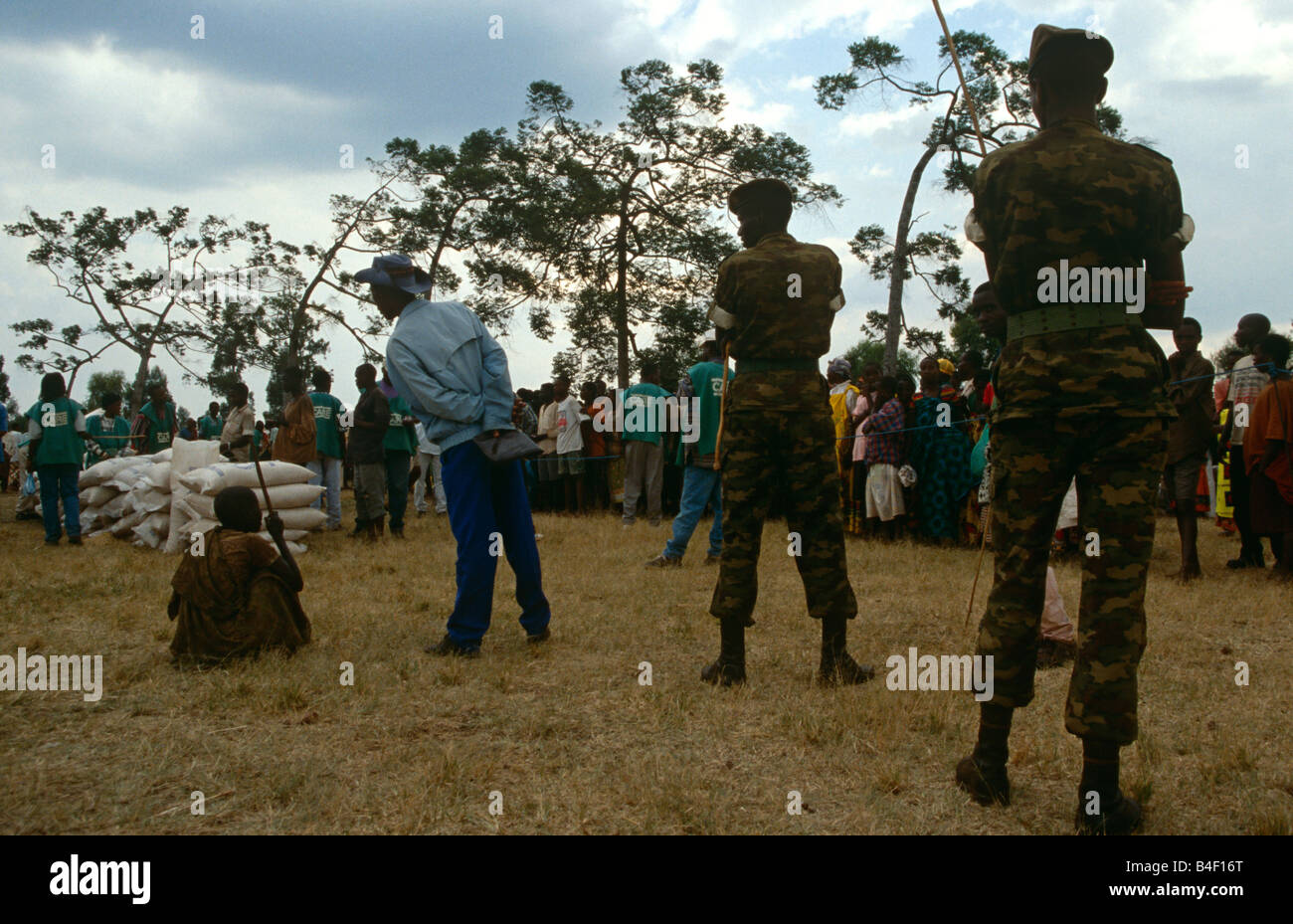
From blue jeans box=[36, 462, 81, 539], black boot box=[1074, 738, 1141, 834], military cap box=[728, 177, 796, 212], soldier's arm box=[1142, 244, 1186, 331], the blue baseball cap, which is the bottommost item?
black boot box=[1074, 738, 1141, 834]

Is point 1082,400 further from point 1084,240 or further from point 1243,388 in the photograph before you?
point 1243,388

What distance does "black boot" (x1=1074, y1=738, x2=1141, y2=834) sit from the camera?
2.61m

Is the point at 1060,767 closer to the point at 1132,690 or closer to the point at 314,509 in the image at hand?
the point at 1132,690

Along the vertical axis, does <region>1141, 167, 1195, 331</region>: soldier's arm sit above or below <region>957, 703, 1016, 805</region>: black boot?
above

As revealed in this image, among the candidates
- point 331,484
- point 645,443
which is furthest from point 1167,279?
point 331,484

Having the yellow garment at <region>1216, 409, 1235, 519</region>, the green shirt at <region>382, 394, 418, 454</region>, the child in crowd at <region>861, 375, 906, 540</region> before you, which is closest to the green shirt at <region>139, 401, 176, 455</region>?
the green shirt at <region>382, 394, 418, 454</region>

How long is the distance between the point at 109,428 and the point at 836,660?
15.8 metres

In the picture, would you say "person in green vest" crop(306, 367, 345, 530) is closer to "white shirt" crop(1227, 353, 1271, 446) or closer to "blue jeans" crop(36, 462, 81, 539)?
"blue jeans" crop(36, 462, 81, 539)

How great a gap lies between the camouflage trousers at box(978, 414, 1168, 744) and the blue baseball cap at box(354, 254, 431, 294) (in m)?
3.19

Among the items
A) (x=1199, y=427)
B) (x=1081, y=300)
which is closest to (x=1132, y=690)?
(x=1081, y=300)

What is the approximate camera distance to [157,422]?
13281 millimetres

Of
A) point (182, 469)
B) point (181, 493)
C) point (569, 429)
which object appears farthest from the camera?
point (569, 429)
